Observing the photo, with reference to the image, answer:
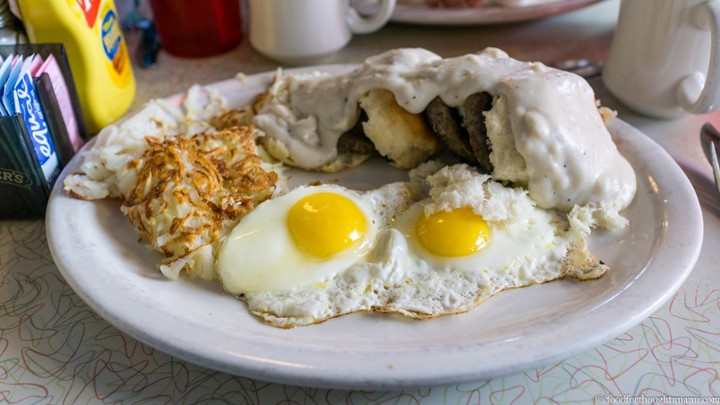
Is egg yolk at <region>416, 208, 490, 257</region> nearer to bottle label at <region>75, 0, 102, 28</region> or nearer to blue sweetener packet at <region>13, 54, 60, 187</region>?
blue sweetener packet at <region>13, 54, 60, 187</region>

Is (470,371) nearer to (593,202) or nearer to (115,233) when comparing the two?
(593,202)

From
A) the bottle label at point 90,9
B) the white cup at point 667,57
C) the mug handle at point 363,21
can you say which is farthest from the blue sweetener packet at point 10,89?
the white cup at point 667,57

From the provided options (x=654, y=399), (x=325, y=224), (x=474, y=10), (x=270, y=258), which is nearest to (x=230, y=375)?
(x=270, y=258)

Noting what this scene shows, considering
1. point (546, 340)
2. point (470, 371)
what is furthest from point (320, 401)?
point (546, 340)

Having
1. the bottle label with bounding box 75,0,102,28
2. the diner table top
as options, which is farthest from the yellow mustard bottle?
the diner table top

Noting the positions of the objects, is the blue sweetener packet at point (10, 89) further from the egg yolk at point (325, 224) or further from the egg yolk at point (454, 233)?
the egg yolk at point (454, 233)

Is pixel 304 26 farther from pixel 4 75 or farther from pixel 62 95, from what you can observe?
pixel 4 75
